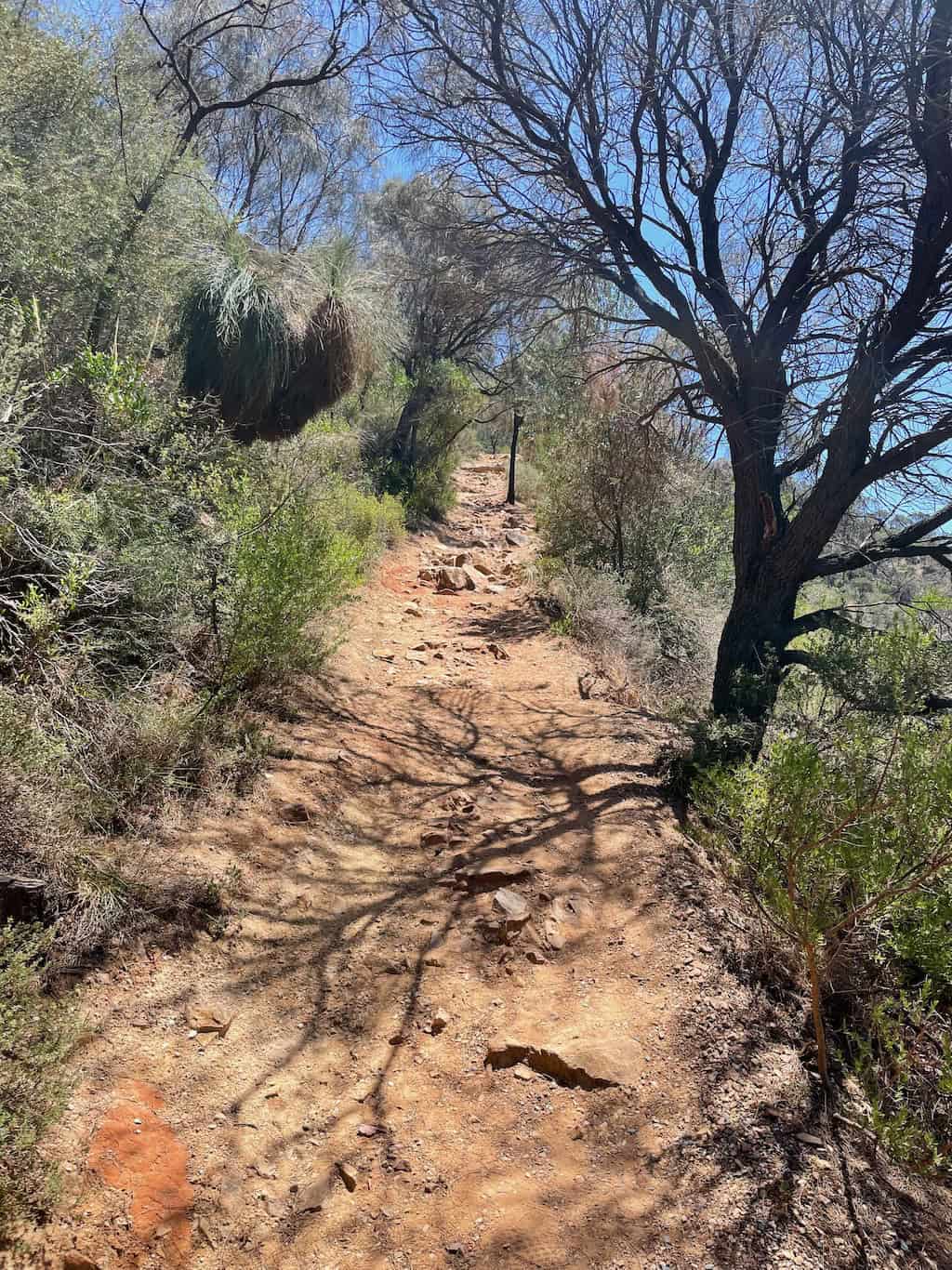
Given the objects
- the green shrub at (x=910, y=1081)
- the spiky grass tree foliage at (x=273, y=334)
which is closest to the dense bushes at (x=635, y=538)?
the spiky grass tree foliage at (x=273, y=334)

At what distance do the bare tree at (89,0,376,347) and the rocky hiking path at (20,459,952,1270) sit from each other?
4931mm

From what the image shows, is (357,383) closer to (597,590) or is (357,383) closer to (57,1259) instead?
(597,590)

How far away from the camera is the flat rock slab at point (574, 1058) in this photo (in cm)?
265

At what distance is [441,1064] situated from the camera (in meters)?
2.78

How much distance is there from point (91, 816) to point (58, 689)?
64 centimetres

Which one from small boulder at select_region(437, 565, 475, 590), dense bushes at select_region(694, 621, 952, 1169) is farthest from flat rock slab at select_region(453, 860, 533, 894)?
small boulder at select_region(437, 565, 475, 590)

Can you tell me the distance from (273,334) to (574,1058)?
21.4 feet

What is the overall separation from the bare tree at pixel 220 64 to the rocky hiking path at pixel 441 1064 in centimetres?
493

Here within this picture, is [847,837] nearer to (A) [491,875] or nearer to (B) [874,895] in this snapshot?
(B) [874,895]

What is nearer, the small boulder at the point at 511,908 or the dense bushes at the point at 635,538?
the small boulder at the point at 511,908

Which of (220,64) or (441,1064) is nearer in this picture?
(441,1064)

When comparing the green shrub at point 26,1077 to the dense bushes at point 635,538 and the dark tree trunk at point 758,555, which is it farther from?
the dense bushes at point 635,538

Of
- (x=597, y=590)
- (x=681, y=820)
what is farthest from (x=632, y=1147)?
(x=597, y=590)

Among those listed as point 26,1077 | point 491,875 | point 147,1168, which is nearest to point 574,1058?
point 491,875
